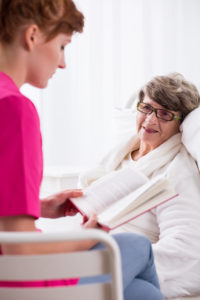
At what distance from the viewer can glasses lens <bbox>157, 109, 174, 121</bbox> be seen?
185cm

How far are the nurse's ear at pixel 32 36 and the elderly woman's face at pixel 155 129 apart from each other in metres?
1.03

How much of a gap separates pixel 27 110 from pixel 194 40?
8.38 feet

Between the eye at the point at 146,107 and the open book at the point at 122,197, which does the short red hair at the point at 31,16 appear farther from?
the eye at the point at 146,107

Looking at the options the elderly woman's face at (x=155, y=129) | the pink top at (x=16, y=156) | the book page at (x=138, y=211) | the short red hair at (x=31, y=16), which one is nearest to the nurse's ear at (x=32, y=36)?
the short red hair at (x=31, y=16)

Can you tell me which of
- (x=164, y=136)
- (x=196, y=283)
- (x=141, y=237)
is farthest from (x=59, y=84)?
(x=141, y=237)

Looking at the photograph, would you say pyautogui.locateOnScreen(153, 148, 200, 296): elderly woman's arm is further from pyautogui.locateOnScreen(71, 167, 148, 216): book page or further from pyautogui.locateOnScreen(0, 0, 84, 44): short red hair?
pyautogui.locateOnScreen(0, 0, 84, 44): short red hair

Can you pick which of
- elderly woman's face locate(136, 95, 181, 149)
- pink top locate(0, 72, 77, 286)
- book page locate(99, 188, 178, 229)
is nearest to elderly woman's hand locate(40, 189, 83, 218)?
book page locate(99, 188, 178, 229)

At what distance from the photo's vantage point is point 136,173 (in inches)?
49.8

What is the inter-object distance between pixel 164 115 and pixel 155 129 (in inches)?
2.8

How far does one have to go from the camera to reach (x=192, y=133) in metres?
1.72

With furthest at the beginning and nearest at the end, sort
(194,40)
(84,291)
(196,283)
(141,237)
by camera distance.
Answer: (194,40)
(196,283)
(141,237)
(84,291)

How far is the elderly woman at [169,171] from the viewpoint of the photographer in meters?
1.54

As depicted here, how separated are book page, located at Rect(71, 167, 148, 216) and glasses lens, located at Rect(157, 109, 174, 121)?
0.63 meters

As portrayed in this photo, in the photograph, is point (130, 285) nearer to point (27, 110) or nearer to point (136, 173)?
point (136, 173)
